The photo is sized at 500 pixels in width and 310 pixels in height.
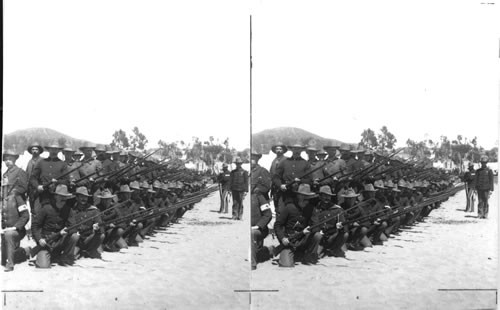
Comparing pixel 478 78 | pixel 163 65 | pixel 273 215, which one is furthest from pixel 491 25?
pixel 163 65

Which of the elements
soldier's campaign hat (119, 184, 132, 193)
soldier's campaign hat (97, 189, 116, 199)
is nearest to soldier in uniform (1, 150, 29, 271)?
soldier's campaign hat (97, 189, 116, 199)

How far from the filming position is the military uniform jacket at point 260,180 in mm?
5863

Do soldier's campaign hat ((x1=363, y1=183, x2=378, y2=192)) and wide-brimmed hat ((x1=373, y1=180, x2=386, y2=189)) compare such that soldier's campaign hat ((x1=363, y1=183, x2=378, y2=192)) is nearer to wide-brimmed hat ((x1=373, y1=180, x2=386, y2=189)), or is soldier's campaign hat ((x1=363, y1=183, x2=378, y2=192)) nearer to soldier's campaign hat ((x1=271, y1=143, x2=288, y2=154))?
wide-brimmed hat ((x1=373, y1=180, x2=386, y2=189))

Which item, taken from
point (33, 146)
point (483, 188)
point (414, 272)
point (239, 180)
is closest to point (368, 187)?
point (414, 272)

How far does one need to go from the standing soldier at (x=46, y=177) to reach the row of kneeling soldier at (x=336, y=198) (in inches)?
74.8

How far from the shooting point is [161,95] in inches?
229

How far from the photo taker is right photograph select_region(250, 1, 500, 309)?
586 centimetres

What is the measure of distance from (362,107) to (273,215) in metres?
1.42

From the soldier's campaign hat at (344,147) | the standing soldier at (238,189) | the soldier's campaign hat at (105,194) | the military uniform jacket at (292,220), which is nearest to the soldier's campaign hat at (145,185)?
the soldier's campaign hat at (105,194)

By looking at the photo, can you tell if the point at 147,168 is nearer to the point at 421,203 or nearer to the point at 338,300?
the point at 338,300

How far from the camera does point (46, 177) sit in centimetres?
582

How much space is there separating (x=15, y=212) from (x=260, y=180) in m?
2.42

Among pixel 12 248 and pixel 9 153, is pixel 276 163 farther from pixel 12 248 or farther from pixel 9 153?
pixel 12 248

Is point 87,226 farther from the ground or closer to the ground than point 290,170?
closer to the ground
